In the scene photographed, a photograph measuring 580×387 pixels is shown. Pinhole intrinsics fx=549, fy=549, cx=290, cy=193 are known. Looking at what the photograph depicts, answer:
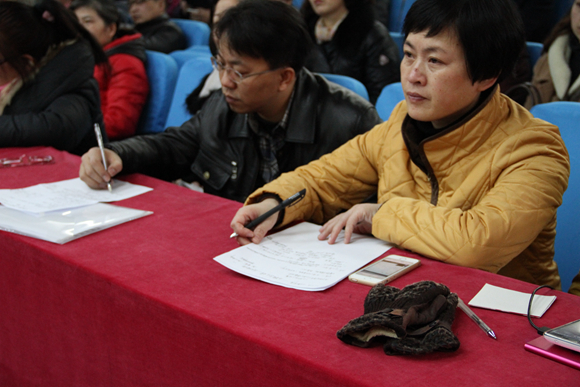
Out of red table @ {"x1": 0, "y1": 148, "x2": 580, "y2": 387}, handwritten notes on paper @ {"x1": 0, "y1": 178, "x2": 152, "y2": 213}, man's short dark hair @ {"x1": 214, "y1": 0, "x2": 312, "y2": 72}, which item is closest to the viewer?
red table @ {"x1": 0, "y1": 148, "x2": 580, "y2": 387}

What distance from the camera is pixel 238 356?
779 millimetres

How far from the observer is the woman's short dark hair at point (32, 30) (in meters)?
1.88

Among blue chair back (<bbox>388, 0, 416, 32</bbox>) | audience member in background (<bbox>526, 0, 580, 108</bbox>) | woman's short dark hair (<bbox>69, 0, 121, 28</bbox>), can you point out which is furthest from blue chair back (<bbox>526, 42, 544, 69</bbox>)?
woman's short dark hair (<bbox>69, 0, 121, 28</bbox>)

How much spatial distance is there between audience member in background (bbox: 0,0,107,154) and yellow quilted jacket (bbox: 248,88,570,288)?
0.97m

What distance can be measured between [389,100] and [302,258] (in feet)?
3.50

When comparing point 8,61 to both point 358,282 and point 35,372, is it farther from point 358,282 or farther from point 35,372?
point 358,282

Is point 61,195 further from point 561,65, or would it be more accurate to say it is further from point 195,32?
point 195,32

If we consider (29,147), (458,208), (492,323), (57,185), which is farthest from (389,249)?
(29,147)

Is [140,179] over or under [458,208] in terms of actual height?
under

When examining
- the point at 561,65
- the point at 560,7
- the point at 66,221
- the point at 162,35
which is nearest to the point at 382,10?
the point at 560,7

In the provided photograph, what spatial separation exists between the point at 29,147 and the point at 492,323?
160 centimetres

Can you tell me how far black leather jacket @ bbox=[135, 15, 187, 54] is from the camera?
389 cm

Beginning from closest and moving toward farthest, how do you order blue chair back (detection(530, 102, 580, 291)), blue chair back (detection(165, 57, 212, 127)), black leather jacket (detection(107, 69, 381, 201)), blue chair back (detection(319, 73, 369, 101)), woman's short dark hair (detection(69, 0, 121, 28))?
blue chair back (detection(530, 102, 580, 291)) < black leather jacket (detection(107, 69, 381, 201)) < blue chair back (detection(319, 73, 369, 101)) < blue chair back (detection(165, 57, 212, 127)) < woman's short dark hair (detection(69, 0, 121, 28))

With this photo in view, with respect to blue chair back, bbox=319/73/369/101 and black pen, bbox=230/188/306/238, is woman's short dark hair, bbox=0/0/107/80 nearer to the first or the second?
blue chair back, bbox=319/73/369/101
